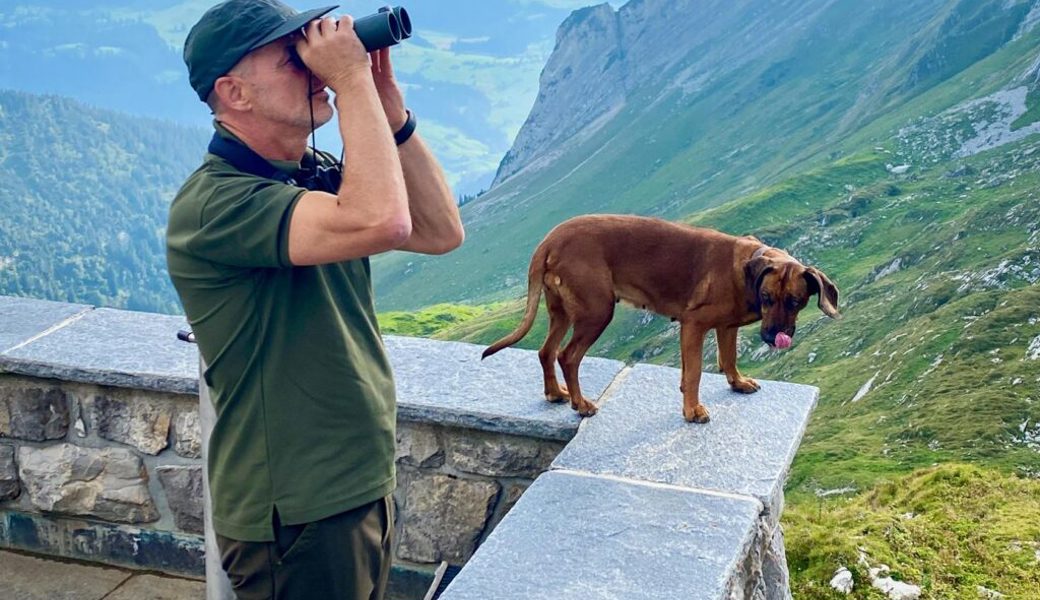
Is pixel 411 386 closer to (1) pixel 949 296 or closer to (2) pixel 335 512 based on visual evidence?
(2) pixel 335 512

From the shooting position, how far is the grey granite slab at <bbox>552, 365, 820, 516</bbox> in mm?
3562

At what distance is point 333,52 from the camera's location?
259 centimetres

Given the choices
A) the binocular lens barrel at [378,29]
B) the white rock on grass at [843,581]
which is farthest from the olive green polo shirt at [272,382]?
the white rock on grass at [843,581]

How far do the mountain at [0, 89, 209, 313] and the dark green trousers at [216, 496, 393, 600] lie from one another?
136m

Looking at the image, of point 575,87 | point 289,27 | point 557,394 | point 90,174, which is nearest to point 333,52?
point 289,27

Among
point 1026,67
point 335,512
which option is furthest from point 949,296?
point 1026,67

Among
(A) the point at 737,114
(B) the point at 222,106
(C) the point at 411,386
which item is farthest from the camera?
(A) the point at 737,114

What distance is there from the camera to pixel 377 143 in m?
2.54

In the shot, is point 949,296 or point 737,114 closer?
point 949,296

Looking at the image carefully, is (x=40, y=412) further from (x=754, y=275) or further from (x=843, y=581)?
(x=843, y=581)

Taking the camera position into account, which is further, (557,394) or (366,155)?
(557,394)

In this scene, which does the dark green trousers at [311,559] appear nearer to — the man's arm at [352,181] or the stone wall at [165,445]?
the man's arm at [352,181]

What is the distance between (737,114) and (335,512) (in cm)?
8459

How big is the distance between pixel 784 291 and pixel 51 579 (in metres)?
3.34
